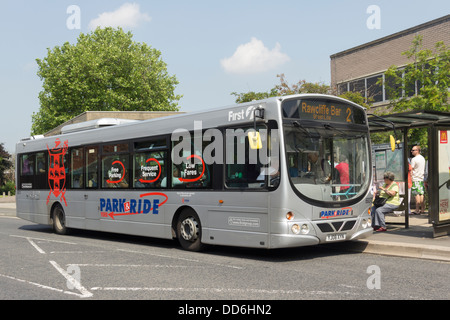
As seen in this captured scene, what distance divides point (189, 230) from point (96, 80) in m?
33.6

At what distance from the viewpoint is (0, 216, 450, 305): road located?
640 centimetres

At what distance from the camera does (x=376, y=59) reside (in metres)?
29.7

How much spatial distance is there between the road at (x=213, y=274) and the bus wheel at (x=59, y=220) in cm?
340

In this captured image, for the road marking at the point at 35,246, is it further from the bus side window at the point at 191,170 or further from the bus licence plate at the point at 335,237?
the bus licence plate at the point at 335,237

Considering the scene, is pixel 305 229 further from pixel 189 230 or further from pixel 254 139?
pixel 189 230

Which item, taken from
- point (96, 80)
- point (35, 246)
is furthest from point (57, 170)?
point (96, 80)

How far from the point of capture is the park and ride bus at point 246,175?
871 cm

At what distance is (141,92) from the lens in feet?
141

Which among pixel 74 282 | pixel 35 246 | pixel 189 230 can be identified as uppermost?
pixel 189 230

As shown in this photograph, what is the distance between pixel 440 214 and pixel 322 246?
239 centimetres

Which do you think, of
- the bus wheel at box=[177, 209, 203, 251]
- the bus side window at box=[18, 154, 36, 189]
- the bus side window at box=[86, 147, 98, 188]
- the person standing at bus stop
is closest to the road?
the bus wheel at box=[177, 209, 203, 251]

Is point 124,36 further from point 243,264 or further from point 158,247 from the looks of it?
point 243,264

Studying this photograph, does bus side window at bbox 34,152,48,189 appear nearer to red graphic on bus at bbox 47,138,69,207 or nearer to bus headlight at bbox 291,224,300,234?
red graphic on bus at bbox 47,138,69,207
